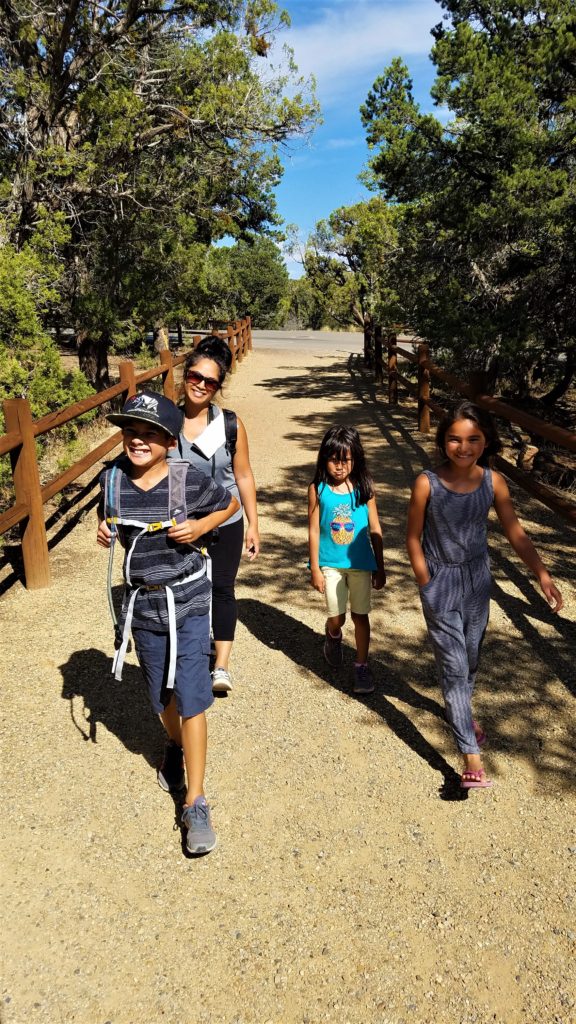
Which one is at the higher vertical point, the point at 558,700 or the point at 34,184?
the point at 34,184

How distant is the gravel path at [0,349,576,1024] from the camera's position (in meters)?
2.14

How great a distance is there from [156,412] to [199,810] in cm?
148

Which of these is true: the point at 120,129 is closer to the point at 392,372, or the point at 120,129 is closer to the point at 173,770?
the point at 392,372

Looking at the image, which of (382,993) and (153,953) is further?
(153,953)

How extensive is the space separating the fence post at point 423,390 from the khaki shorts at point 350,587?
635cm

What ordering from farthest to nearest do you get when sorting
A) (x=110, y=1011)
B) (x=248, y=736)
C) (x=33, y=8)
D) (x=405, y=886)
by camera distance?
(x=33, y=8) < (x=248, y=736) < (x=405, y=886) < (x=110, y=1011)

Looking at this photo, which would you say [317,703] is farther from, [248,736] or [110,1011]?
[110,1011]

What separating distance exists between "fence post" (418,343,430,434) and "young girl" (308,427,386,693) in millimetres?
6357

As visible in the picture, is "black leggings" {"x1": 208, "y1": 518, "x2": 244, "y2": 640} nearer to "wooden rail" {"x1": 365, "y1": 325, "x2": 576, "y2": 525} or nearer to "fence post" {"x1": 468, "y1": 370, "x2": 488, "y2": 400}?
"wooden rail" {"x1": 365, "y1": 325, "x2": 576, "y2": 525}

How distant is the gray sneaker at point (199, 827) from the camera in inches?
103

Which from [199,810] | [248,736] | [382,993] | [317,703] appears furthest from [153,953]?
[317,703]

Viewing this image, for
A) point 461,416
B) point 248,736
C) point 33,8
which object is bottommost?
point 248,736

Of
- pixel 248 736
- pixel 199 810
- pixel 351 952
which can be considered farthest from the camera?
pixel 248 736

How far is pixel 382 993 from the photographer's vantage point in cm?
212
